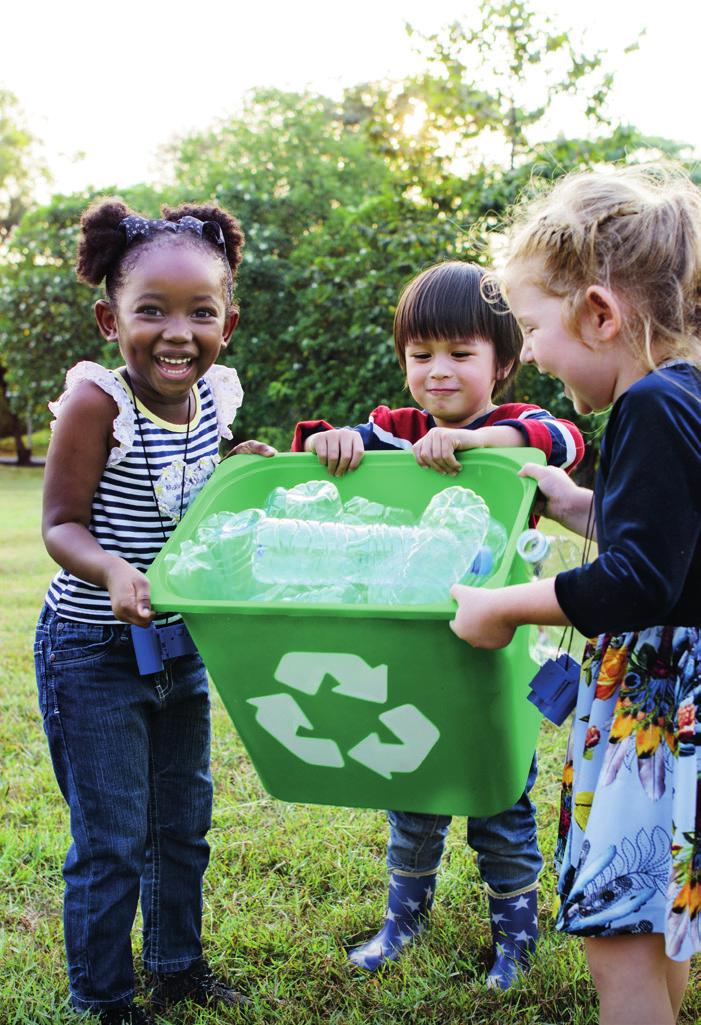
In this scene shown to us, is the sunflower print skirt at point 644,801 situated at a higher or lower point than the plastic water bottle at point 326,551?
lower

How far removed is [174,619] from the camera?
5.93ft

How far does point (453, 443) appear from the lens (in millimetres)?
1691

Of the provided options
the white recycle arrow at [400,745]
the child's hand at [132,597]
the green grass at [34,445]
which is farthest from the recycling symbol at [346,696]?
the green grass at [34,445]

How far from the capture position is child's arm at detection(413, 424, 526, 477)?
66.5 inches

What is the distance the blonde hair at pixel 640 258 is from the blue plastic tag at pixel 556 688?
49 cm

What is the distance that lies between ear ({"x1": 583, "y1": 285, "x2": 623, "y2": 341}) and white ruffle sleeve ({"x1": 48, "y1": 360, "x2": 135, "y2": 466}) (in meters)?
0.83

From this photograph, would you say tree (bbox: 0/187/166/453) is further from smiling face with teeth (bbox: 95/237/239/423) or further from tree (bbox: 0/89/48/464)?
smiling face with teeth (bbox: 95/237/239/423)

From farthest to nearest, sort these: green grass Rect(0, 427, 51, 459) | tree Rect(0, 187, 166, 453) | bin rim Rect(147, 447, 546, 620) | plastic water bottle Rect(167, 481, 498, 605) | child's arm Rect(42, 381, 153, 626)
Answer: green grass Rect(0, 427, 51, 459) < tree Rect(0, 187, 166, 453) < child's arm Rect(42, 381, 153, 626) < plastic water bottle Rect(167, 481, 498, 605) < bin rim Rect(147, 447, 546, 620)

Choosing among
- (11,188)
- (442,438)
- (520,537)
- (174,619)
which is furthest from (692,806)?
(11,188)

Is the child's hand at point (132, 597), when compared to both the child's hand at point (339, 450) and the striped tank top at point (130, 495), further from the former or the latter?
the child's hand at point (339, 450)

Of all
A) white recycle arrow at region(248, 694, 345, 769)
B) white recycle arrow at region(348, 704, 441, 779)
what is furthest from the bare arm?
white recycle arrow at region(248, 694, 345, 769)

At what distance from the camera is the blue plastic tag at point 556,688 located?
57.2 inches

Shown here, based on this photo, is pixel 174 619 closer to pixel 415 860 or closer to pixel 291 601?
pixel 291 601

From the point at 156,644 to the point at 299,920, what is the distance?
0.85 m
